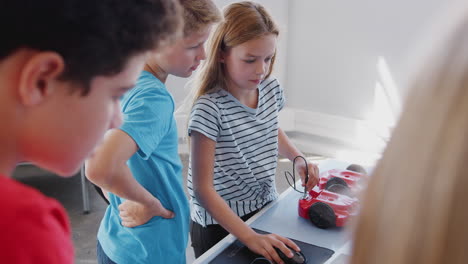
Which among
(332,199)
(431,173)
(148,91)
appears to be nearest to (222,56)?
(148,91)

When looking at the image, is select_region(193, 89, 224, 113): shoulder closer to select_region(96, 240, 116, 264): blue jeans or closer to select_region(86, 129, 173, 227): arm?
select_region(86, 129, 173, 227): arm

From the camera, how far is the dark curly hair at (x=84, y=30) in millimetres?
462

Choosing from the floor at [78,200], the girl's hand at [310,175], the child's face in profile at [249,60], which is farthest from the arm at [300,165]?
the floor at [78,200]

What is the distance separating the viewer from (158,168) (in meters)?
1.15

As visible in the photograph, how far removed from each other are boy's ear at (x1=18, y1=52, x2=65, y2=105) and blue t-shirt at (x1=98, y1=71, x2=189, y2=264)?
55cm

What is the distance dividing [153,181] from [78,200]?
1.79 m

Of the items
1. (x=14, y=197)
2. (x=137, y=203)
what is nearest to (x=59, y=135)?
(x=14, y=197)

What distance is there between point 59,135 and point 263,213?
0.88m

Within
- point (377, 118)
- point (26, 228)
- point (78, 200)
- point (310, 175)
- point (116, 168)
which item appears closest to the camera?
point (26, 228)

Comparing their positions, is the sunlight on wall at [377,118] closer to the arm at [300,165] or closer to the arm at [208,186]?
the arm at [300,165]

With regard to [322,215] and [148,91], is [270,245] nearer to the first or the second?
[322,215]

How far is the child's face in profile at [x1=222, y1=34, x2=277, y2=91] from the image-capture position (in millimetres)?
1323

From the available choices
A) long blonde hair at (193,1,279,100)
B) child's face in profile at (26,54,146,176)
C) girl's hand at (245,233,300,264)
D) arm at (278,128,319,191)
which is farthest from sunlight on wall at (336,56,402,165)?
child's face in profile at (26,54,146,176)

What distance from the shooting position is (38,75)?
479 millimetres
